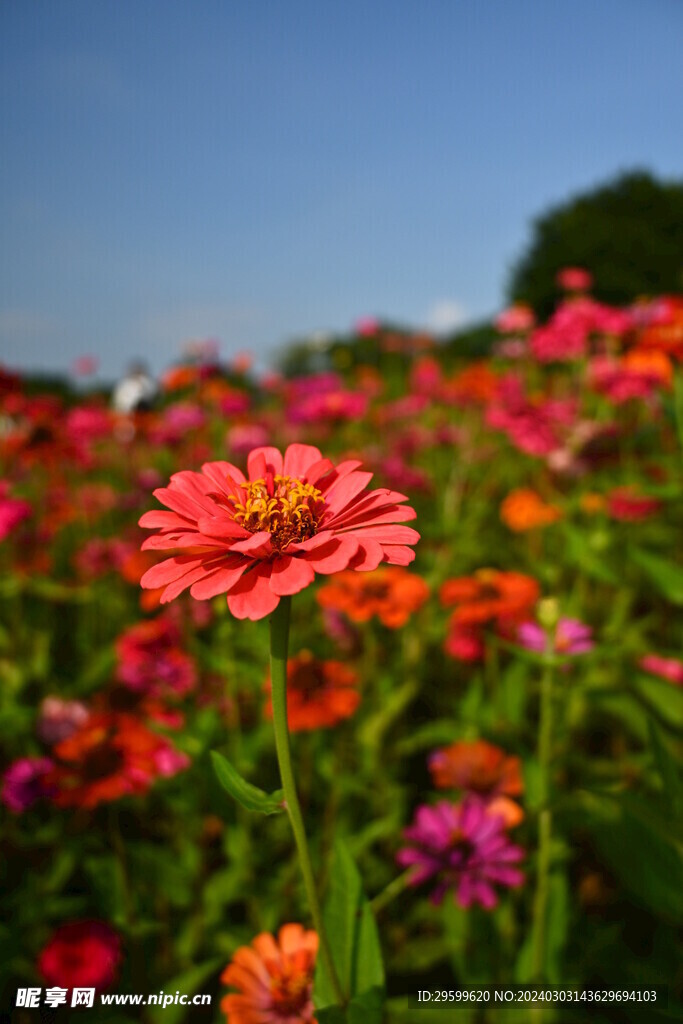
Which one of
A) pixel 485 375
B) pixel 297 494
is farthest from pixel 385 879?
pixel 485 375

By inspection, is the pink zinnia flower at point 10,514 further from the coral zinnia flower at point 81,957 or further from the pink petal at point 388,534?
the pink petal at point 388,534

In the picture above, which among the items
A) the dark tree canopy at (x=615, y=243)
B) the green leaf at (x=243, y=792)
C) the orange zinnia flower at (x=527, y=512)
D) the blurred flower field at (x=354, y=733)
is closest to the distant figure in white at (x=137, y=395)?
the blurred flower field at (x=354, y=733)

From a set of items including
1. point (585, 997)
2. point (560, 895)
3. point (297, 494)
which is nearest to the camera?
point (297, 494)

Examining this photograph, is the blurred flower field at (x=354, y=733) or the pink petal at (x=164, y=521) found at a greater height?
the pink petal at (x=164, y=521)

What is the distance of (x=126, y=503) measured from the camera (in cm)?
247

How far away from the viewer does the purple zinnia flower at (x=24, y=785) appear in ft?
3.47

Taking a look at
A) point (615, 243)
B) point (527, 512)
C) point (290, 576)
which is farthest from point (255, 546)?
point (615, 243)

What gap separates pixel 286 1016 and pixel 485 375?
307 cm

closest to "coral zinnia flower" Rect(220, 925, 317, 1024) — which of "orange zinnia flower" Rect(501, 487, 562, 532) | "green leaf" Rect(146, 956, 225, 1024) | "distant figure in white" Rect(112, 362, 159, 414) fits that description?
"green leaf" Rect(146, 956, 225, 1024)

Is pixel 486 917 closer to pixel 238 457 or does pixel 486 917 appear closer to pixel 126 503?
pixel 238 457

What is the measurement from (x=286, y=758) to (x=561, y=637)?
2.69 feet

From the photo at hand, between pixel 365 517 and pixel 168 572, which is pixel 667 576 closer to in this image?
pixel 365 517

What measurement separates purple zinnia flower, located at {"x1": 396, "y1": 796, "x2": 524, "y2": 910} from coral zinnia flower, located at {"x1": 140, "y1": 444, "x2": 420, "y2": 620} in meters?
0.55

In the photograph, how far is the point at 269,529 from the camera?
599mm
